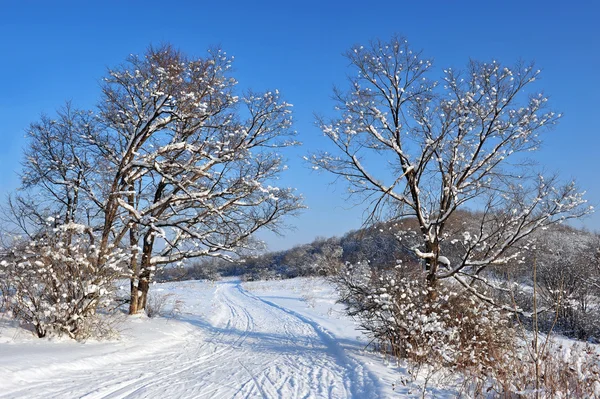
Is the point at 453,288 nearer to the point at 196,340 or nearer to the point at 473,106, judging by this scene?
the point at 473,106

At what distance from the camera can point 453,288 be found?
9.98 meters

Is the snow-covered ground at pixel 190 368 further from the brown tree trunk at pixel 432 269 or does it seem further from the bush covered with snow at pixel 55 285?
the brown tree trunk at pixel 432 269

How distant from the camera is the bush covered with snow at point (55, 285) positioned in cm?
879

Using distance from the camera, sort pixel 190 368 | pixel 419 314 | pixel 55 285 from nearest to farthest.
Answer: pixel 190 368 < pixel 419 314 < pixel 55 285

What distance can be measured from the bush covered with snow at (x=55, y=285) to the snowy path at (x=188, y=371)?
753 mm

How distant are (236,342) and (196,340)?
1.21 m

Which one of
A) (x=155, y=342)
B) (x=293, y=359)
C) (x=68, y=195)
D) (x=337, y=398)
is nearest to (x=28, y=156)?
(x=68, y=195)

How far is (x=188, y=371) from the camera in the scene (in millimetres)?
7523

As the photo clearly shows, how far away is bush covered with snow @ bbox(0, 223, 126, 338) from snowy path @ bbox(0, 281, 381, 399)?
2.47 ft

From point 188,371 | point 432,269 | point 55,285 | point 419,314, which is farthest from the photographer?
point 432,269

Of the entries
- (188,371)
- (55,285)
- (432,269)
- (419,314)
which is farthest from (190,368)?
(432,269)

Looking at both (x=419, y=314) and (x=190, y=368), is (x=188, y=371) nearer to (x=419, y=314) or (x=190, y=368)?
(x=190, y=368)

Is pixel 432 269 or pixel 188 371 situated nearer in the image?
pixel 188 371

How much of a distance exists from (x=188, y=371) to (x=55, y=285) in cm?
383
